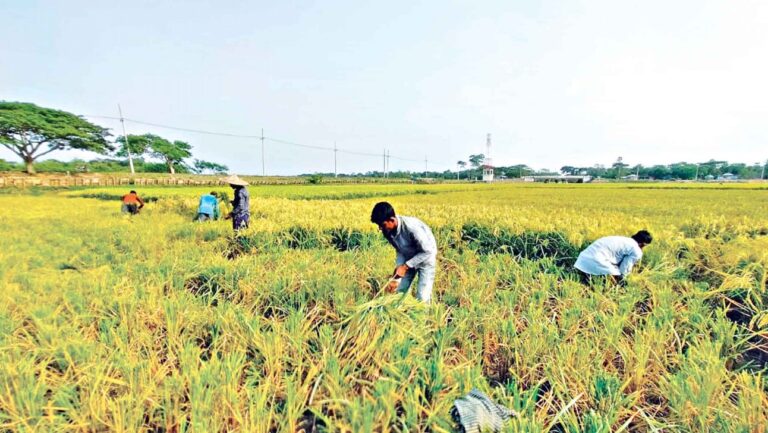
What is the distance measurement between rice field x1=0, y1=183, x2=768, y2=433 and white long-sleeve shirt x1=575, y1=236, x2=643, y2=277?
0.72 ft

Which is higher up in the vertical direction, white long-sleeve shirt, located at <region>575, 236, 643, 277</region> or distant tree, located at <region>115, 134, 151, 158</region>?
distant tree, located at <region>115, 134, 151, 158</region>

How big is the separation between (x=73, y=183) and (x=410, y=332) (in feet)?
136

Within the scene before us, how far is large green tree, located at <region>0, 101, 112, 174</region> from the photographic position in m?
29.7

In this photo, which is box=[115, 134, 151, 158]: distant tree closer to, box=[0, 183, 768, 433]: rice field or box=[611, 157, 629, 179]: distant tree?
box=[0, 183, 768, 433]: rice field

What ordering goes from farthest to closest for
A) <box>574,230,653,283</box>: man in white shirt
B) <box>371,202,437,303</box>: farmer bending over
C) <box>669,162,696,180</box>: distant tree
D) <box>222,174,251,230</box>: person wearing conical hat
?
<box>669,162,696,180</box>: distant tree
<box>222,174,251,230</box>: person wearing conical hat
<box>574,230,653,283</box>: man in white shirt
<box>371,202,437,303</box>: farmer bending over

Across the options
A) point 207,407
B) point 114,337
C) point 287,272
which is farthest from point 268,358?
point 287,272

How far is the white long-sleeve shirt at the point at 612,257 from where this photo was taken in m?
3.69

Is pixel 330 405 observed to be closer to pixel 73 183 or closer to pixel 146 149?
pixel 73 183

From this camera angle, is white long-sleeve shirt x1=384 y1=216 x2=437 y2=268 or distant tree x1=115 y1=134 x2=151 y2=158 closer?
white long-sleeve shirt x1=384 y1=216 x2=437 y2=268

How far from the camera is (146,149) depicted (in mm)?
48250

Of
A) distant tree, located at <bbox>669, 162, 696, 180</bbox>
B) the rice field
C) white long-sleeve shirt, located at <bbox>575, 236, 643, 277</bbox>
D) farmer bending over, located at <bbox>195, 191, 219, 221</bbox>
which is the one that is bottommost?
the rice field

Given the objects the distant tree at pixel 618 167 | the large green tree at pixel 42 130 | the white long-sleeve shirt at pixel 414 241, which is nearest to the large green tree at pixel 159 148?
the large green tree at pixel 42 130

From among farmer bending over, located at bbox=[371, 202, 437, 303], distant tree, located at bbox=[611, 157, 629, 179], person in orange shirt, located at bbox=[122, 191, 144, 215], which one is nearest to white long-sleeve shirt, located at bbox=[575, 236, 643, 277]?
farmer bending over, located at bbox=[371, 202, 437, 303]

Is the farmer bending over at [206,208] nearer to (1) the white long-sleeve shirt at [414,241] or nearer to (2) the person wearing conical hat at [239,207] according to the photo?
(2) the person wearing conical hat at [239,207]
